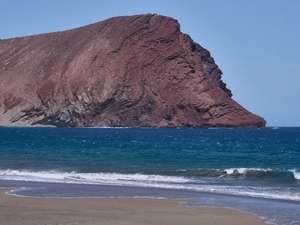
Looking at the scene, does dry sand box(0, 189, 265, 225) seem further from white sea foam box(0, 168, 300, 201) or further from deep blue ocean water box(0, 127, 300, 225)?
white sea foam box(0, 168, 300, 201)

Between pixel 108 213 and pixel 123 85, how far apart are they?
325 ft

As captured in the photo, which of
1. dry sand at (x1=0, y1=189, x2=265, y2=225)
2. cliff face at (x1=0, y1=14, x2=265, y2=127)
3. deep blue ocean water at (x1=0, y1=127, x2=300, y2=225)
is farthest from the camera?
cliff face at (x1=0, y1=14, x2=265, y2=127)

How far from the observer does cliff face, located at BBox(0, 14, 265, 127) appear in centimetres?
11338

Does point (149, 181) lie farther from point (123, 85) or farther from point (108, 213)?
point (123, 85)

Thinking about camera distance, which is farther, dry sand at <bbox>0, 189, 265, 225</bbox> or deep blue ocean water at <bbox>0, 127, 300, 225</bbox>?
deep blue ocean water at <bbox>0, 127, 300, 225</bbox>

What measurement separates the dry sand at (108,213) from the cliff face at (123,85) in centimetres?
9452

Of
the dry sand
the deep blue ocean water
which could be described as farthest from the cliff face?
the dry sand

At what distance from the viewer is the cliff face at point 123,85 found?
113m

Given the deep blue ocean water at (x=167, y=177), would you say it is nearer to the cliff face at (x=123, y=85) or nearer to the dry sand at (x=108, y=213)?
the dry sand at (x=108, y=213)

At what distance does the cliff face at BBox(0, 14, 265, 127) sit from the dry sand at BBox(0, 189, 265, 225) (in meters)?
94.5

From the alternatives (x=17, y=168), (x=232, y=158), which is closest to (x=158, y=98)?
(x=232, y=158)

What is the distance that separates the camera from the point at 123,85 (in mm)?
114500

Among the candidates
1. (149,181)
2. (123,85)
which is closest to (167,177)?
(149,181)

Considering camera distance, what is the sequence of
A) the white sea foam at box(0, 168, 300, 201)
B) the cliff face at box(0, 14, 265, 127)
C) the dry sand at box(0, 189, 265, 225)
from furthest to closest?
the cliff face at box(0, 14, 265, 127) → the white sea foam at box(0, 168, 300, 201) → the dry sand at box(0, 189, 265, 225)
